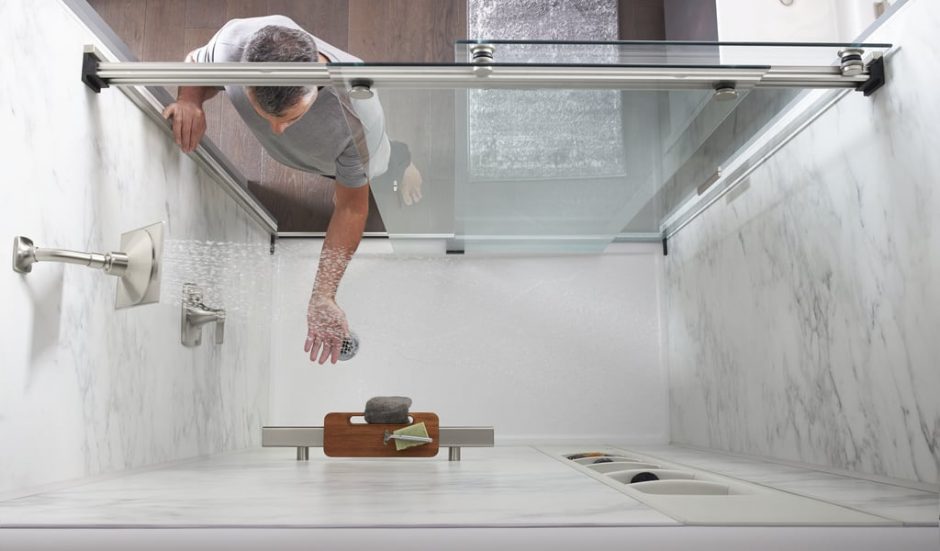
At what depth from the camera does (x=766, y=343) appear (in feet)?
5.01

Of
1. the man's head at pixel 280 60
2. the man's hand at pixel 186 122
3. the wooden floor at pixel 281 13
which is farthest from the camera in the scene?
the wooden floor at pixel 281 13

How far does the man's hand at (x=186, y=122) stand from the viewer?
4.77ft

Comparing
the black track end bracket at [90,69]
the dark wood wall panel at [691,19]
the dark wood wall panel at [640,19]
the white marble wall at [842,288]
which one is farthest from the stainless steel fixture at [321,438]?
the dark wood wall panel at [640,19]

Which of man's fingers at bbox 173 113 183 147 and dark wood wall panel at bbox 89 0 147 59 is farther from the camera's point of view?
dark wood wall panel at bbox 89 0 147 59

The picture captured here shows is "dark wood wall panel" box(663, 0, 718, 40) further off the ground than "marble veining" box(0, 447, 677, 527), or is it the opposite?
"dark wood wall panel" box(663, 0, 718, 40)

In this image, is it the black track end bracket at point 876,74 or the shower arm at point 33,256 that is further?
the black track end bracket at point 876,74

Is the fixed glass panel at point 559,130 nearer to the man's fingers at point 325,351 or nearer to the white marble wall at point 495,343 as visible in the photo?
the white marble wall at point 495,343

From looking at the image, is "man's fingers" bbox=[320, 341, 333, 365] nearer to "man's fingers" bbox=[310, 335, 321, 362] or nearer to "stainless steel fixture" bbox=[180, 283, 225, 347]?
"man's fingers" bbox=[310, 335, 321, 362]

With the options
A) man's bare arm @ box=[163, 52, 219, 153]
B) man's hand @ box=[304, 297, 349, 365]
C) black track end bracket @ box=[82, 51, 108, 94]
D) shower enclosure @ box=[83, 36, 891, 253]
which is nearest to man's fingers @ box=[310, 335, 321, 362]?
man's hand @ box=[304, 297, 349, 365]

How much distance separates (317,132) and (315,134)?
22mm

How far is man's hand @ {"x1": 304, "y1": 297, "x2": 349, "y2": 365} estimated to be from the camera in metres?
2.03

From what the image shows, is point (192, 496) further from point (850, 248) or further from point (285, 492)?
point (850, 248)

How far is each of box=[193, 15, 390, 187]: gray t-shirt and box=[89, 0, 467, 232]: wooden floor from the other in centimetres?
10

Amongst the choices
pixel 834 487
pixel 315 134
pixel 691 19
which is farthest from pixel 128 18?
pixel 834 487
